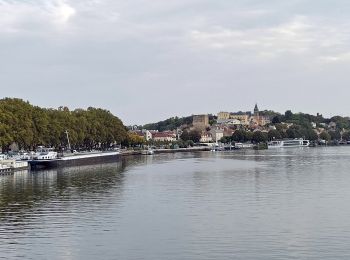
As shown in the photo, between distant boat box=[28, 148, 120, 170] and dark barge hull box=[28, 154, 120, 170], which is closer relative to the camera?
dark barge hull box=[28, 154, 120, 170]

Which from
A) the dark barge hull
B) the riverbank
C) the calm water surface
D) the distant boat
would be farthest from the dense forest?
the calm water surface

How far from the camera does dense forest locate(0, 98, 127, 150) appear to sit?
7688 cm

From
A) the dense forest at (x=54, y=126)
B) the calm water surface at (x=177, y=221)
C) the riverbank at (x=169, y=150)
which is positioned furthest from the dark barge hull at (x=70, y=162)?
the riverbank at (x=169, y=150)

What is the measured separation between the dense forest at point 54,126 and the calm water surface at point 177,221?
29.2 m

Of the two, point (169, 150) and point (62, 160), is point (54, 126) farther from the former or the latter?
point (169, 150)

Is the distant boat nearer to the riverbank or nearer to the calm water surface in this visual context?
the calm water surface

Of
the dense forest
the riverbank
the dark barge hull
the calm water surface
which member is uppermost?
the dense forest

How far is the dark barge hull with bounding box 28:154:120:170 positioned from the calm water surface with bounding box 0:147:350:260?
2395 cm

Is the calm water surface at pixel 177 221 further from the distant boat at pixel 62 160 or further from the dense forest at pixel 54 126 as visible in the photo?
the dense forest at pixel 54 126

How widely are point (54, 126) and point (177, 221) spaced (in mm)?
63888

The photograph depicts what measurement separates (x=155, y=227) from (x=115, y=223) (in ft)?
7.38

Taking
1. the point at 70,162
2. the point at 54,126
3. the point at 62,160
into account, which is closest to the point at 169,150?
the point at 54,126

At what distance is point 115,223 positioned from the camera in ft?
97.2

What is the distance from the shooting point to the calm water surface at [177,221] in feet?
77.7
